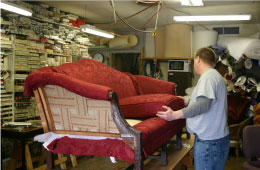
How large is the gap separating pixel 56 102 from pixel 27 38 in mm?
4043

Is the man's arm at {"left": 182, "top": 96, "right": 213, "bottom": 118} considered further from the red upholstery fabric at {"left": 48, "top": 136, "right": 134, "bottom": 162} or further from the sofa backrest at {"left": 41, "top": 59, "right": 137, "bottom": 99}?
the sofa backrest at {"left": 41, "top": 59, "right": 137, "bottom": 99}

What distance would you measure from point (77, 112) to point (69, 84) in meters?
0.25

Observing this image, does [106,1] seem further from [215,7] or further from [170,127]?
[170,127]

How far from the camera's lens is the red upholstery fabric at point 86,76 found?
194cm

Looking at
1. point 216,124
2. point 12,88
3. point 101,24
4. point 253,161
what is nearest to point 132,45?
point 101,24

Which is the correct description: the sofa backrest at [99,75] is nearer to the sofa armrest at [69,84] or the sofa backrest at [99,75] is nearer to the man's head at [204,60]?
the sofa armrest at [69,84]

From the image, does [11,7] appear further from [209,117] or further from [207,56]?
[209,117]

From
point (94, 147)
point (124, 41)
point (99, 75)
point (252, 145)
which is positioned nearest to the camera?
point (94, 147)

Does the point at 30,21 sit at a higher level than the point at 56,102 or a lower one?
higher

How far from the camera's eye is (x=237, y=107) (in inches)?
244

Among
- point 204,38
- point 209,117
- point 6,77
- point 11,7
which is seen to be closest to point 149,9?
point 204,38

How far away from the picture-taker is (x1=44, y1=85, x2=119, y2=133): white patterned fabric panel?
1949 mm

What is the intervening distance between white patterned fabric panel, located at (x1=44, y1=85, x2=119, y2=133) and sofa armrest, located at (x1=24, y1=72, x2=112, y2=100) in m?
0.09

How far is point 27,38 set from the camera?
570cm
